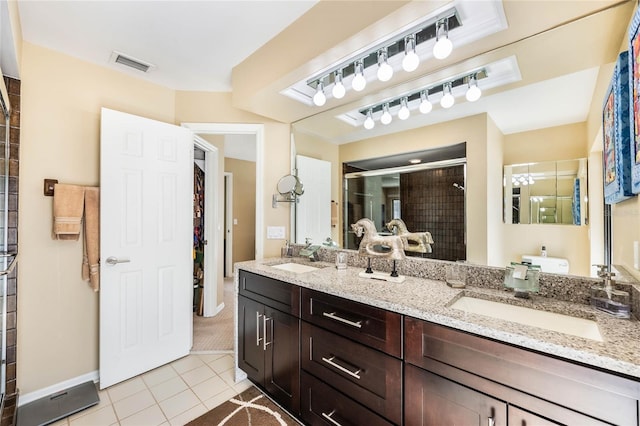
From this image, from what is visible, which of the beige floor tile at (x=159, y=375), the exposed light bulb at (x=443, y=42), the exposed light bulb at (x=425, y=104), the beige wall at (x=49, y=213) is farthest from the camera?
the beige floor tile at (x=159, y=375)

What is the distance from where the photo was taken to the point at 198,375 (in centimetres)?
218

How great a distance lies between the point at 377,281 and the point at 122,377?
2.12 meters

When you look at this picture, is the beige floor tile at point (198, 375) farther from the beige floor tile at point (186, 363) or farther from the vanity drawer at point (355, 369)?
the vanity drawer at point (355, 369)

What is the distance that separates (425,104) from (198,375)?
2.64 meters

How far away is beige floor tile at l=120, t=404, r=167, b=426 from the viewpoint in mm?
1674

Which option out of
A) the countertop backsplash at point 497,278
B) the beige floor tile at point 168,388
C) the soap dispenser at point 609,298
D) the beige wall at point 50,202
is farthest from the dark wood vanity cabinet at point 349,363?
the beige wall at point 50,202

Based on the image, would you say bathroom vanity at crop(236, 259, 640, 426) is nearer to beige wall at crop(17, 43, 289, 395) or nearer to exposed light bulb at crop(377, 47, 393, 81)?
exposed light bulb at crop(377, 47, 393, 81)

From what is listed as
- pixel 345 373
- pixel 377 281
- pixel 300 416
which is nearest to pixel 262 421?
pixel 300 416

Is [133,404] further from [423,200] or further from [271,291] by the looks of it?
[423,200]

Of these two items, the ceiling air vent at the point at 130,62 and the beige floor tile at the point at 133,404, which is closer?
the beige floor tile at the point at 133,404

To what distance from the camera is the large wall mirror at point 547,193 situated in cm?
125

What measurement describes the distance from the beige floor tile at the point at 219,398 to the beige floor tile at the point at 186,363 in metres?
0.49

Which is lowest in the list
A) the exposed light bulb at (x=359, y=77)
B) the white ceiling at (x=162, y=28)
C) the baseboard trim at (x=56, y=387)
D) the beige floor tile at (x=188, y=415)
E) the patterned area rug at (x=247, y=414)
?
the beige floor tile at (x=188, y=415)

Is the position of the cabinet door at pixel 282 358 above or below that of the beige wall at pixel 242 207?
below
